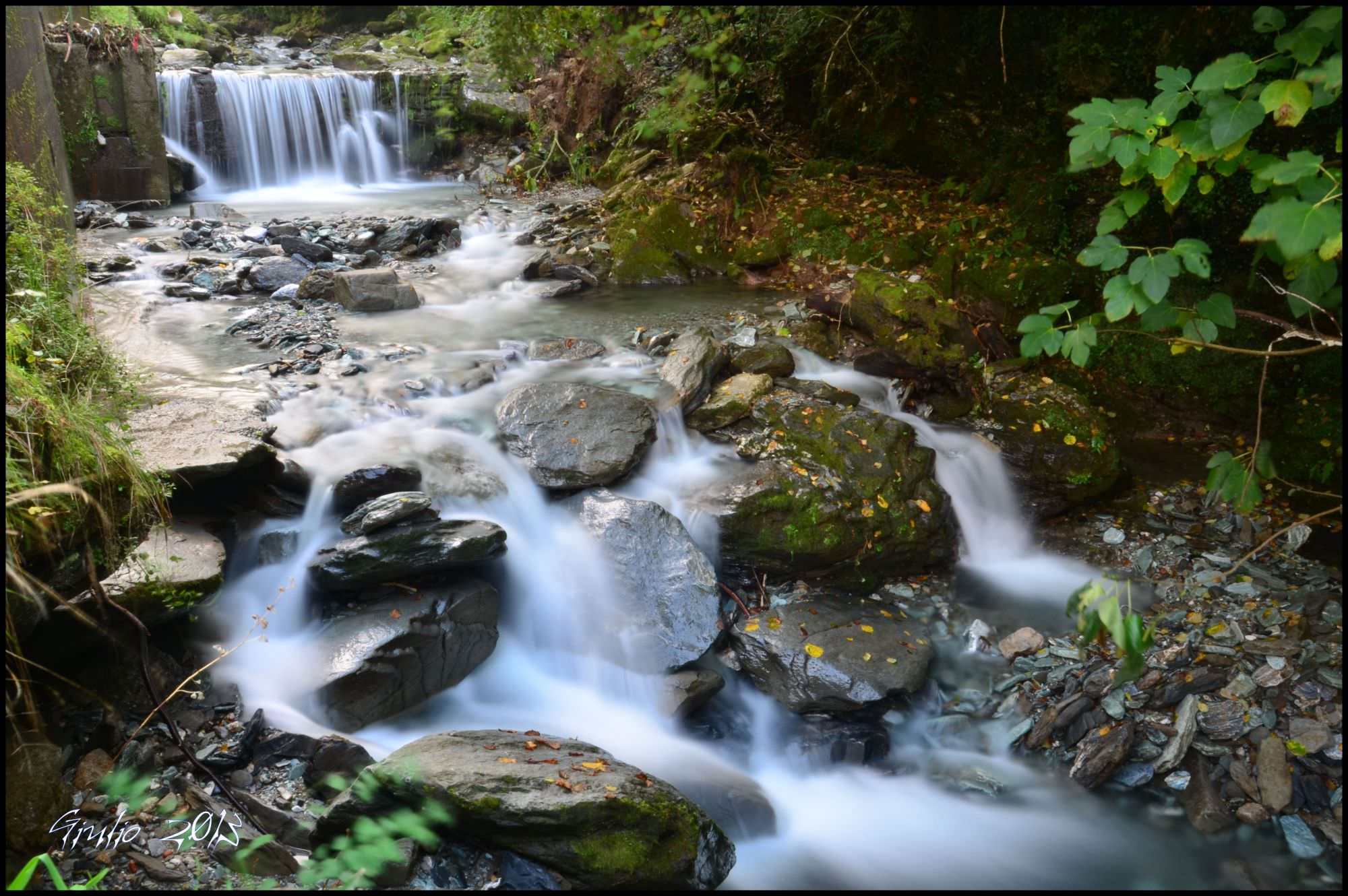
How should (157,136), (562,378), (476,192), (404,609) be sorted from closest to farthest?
(404,609), (562,378), (157,136), (476,192)

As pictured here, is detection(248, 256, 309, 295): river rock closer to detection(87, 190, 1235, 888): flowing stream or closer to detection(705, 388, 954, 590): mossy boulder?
detection(87, 190, 1235, 888): flowing stream

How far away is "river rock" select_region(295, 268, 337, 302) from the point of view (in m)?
7.96

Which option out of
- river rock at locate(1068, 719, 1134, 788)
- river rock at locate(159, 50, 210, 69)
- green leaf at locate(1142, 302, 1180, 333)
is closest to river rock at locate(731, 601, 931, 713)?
river rock at locate(1068, 719, 1134, 788)

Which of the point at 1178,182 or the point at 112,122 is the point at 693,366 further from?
the point at 112,122

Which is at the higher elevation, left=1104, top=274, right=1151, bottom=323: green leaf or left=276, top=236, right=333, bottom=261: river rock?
left=1104, top=274, right=1151, bottom=323: green leaf

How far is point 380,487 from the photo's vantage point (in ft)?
15.9

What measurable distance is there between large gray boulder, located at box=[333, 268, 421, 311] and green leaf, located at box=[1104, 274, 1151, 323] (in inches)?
256

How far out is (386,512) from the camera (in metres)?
4.39

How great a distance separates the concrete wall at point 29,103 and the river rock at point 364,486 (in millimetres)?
2323

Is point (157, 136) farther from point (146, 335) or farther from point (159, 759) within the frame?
point (159, 759)

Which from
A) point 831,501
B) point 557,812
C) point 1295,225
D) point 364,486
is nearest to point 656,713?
point 557,812

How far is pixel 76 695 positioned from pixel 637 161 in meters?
9.27

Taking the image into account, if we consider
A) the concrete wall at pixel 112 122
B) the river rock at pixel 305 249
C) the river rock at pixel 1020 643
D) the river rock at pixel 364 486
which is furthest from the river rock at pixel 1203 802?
the concrete wall at pixel 112 122

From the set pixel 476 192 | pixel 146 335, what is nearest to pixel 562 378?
pixel 146 335
